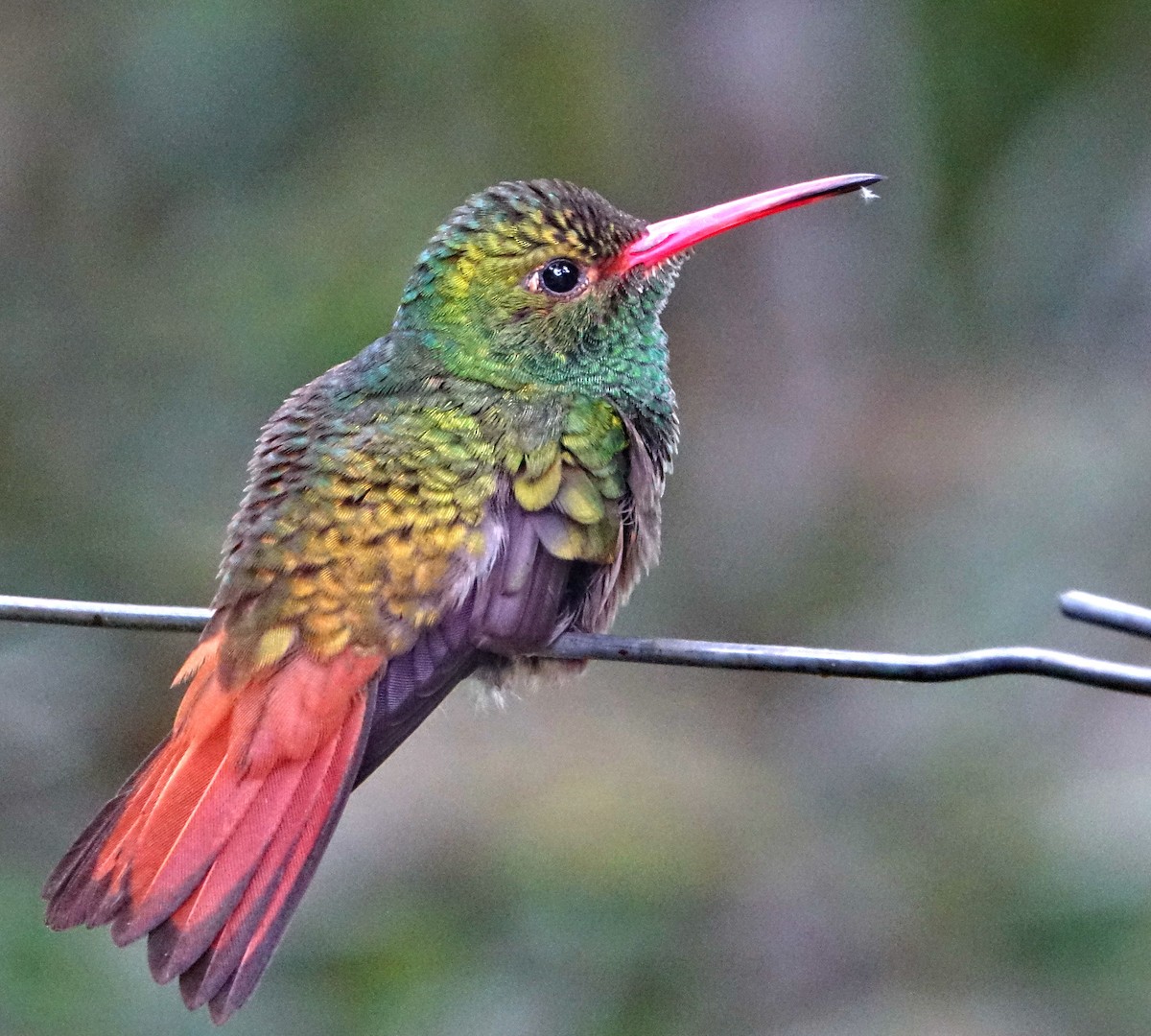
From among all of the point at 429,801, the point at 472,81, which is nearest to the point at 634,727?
the point at 429,801

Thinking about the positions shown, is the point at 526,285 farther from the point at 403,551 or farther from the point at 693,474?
the point at 693,474

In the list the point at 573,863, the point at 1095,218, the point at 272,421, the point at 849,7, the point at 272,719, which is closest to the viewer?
the point at 272,719

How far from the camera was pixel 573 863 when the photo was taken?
449 centimetres

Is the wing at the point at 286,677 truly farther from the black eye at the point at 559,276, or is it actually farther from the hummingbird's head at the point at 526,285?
the black eye at the point at 559,276

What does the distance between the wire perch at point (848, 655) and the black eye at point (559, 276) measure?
109 centimetres

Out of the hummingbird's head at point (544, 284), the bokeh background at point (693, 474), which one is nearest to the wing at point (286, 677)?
the hummingbird's head at point (544, 284)

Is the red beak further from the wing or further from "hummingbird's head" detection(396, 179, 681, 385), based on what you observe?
the wing

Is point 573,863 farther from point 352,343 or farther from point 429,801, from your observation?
point 352,343

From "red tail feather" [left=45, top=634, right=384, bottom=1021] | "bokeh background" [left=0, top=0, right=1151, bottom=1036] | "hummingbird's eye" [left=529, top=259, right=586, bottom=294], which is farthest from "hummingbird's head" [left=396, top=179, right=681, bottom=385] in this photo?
"bokeh background" [left=0, top=0, right=1151, bottom=1036]

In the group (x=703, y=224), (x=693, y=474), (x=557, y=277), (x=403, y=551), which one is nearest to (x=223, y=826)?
(x=403, y=551)

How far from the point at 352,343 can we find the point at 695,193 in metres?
1.60

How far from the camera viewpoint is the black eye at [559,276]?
3307 millimetres

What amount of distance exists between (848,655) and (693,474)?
4.25 metres

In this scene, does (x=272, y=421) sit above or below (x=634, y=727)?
above
